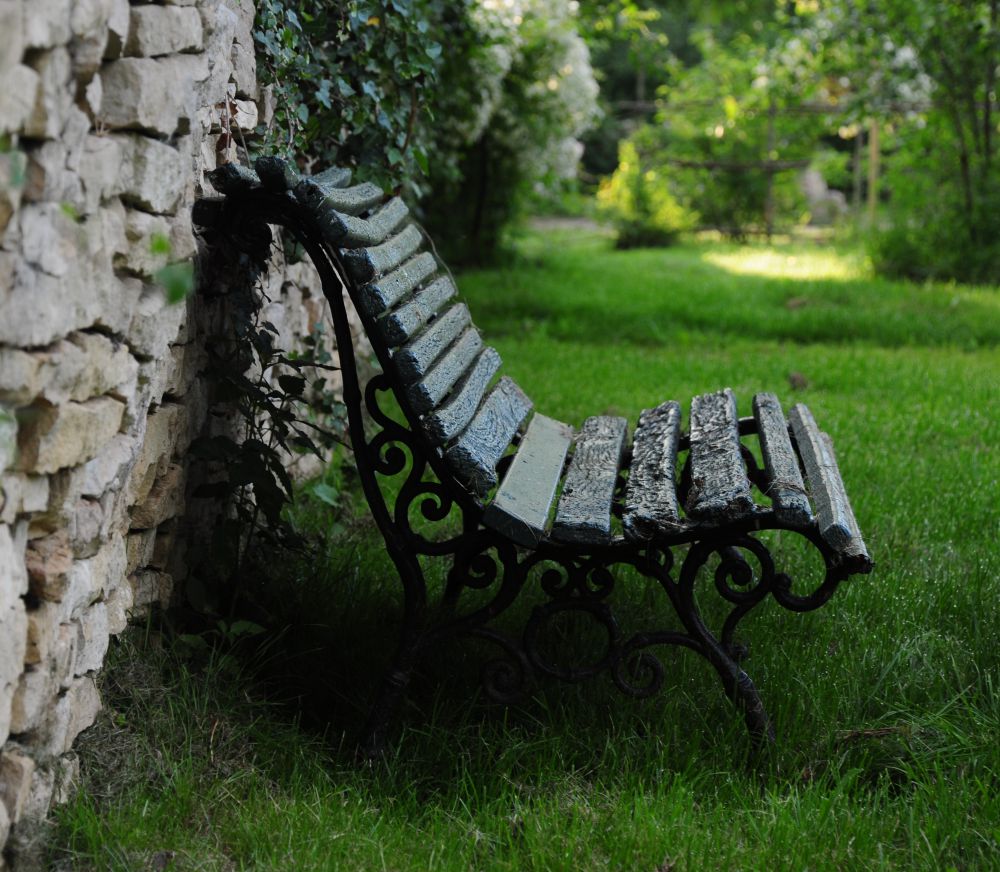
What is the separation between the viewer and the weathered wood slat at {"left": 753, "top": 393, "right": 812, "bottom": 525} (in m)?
2.52

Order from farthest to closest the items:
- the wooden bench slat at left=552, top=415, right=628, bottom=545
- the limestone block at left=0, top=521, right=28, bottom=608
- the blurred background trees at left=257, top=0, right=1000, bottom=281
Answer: the blurred background trees at left=257, top=0, right=1000, bottom=281
the wooden bench slat at left=552, top=415, right=628, bottom=545
the limestone block at left=0, top=521, right=28, bottom=608

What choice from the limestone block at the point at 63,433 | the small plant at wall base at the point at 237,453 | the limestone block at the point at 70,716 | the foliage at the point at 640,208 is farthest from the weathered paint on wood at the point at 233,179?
the foliage at the point at 640,208

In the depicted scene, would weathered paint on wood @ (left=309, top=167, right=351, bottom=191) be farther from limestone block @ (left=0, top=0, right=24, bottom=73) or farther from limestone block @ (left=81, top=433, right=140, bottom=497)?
limestone block @ (left=0, top=0, right=24, bottom=73)

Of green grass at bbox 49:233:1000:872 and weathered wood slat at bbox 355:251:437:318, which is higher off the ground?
weathered wood slat at bbox 355:251:437:318

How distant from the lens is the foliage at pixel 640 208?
614 inches

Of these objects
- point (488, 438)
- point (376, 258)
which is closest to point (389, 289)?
point (376, 258)

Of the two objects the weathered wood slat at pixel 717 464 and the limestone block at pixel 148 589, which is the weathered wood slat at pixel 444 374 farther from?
the limestone block at pixel 148 589

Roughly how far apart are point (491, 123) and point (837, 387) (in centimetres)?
515

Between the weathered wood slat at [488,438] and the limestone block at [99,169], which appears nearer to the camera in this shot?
the limestone block at [99,169]

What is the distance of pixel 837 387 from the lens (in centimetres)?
620

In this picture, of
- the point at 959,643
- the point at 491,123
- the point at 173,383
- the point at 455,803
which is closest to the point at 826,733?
the point at 959,643

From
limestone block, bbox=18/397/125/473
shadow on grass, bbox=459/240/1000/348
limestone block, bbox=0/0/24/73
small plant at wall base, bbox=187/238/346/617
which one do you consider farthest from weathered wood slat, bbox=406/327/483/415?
shadow on grass, bbox=459/240/1000/348

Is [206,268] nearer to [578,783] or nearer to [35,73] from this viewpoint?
[35,73]

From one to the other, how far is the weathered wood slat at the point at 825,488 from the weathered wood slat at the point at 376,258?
3.81 ft
